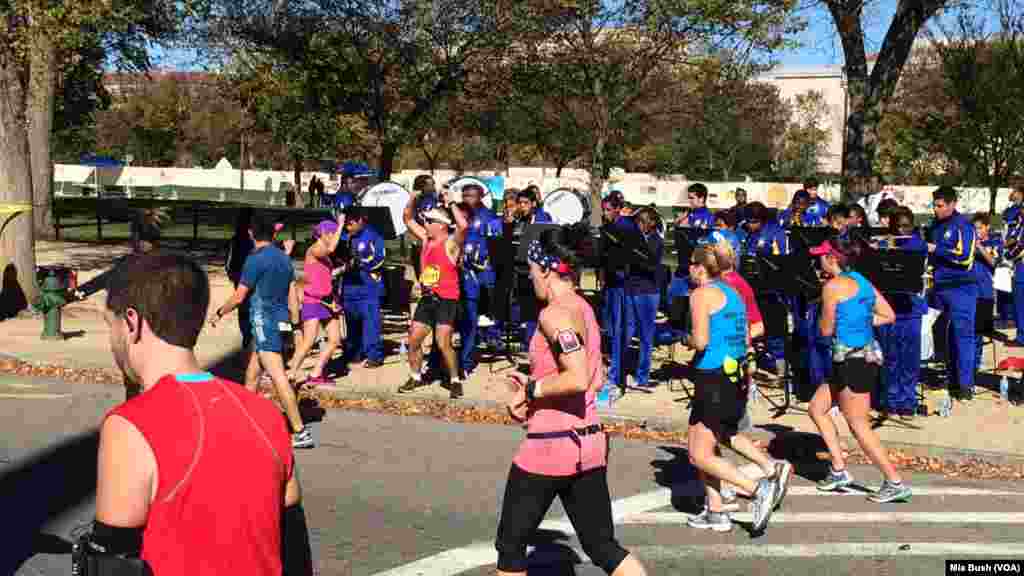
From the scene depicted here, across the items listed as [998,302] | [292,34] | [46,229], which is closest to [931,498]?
[998,302]

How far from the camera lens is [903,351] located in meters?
11.7

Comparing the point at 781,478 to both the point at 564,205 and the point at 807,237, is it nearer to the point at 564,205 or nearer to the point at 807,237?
the point at 807,237

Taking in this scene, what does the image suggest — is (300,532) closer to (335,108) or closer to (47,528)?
(47,528)

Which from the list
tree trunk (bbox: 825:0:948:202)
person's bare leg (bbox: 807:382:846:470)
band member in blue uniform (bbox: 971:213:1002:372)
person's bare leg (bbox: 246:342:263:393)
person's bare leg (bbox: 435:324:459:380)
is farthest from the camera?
tree trunk (bbox: 825:0:948:202)

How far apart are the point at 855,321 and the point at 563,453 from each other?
371 cm

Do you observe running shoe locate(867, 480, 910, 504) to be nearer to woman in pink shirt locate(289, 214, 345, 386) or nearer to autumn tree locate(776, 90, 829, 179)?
woman in pink shirt locate(289, 214, 345, 386)

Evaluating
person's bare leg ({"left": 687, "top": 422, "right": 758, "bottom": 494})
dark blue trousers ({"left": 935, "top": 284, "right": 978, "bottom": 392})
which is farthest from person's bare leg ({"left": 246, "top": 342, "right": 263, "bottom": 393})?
dark blue trousers ({"left": 935, "top": 284, "right": 978, "bottom": 392})

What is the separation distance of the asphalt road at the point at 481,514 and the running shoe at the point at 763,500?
6.2 inches

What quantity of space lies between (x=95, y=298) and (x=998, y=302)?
13.5 metres

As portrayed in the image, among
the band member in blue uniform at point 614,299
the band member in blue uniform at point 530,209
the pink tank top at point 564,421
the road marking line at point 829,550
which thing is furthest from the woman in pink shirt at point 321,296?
the pink tank top at point 564,421

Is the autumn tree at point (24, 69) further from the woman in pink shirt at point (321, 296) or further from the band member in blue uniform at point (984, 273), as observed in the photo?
the band member in blue uniform at point (984, 273)

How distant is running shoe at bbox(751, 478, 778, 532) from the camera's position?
7492 millimetres

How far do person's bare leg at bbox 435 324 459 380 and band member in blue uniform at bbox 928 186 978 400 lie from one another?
485 cm

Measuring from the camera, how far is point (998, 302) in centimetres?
1797
